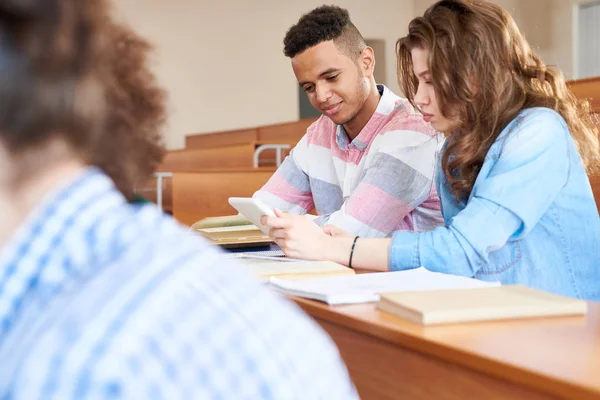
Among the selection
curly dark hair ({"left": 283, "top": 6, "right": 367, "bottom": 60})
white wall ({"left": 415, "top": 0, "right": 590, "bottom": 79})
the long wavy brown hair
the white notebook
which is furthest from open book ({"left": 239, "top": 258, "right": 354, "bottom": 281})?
white wall ({"left": 415, "top": 0, "right": 590, "bottom": 79})

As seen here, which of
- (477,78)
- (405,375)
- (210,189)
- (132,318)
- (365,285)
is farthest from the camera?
(210,189)

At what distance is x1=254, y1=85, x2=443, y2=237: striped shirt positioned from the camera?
208 cm

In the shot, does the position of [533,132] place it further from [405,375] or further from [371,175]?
[405,375]

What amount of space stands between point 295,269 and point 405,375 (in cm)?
49

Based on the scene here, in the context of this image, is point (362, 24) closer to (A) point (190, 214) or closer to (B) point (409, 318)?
(A) point (190, 214)

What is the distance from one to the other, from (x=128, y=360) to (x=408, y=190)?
1801mm

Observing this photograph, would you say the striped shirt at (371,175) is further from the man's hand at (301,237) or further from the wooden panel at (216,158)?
the wooden panel at (216,158)

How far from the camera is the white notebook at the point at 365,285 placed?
124 centimetres

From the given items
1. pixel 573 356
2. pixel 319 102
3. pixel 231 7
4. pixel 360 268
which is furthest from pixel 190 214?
pixel 231 7

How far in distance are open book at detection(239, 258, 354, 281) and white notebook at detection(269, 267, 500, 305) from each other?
51mm

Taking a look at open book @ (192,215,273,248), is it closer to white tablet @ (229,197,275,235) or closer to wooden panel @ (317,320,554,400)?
white tablet @ (229,197,275,235)

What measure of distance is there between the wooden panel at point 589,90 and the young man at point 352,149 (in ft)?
3.44

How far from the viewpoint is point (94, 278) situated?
15.8 inches

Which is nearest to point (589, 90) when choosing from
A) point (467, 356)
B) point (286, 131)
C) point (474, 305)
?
point (474, 305)
